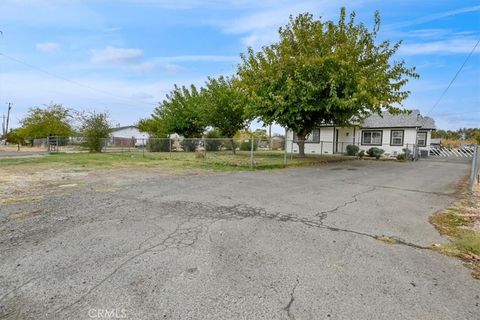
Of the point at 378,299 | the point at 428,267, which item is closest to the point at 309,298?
the point at 378,299

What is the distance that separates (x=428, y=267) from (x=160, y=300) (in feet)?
10.0

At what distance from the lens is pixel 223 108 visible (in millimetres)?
22281

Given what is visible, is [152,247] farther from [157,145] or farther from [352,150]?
[352,150]

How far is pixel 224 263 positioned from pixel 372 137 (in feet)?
86.3

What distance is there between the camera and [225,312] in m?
2.46

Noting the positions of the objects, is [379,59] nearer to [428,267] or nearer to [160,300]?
[428,267]

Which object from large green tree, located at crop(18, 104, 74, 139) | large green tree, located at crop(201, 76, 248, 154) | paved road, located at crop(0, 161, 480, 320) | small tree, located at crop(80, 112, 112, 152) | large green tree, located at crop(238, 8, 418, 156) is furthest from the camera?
large green tree, located at crop(18, 104, 74, 139)

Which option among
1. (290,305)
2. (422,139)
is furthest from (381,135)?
(290,305)

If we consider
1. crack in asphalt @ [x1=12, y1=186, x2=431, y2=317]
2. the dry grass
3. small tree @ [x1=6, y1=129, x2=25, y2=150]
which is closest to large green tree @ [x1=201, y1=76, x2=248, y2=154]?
crack in asphalt @ [x1=12, y1=186, x2=431, y2=317]

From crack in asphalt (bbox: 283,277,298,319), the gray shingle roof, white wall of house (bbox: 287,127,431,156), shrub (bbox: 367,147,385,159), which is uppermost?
the gray shingle roof

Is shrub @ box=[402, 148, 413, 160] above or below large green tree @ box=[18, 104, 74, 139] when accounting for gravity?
below

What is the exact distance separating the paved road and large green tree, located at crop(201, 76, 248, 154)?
15.9 metres

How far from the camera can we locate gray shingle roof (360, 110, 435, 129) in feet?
81.4

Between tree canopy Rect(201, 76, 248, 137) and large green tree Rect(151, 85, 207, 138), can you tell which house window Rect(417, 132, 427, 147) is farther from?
large green tree Rect(151, 85, 207, 138)
